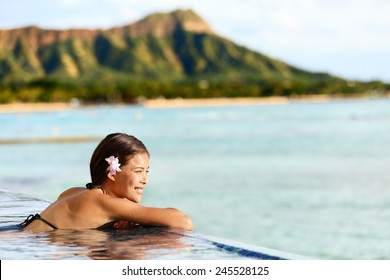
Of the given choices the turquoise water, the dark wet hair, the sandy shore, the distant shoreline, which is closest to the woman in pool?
the dark wet hair

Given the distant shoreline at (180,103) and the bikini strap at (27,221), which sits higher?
the bikini strap at (27,221)

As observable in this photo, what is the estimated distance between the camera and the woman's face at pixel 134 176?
5.04 metres

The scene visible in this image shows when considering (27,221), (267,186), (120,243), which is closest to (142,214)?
(120,243)

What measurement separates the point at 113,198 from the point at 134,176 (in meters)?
0.20

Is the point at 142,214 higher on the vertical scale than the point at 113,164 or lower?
lower

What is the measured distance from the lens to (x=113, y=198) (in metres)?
5.14

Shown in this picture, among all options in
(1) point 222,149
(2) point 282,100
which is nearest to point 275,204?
(1) point 222,149

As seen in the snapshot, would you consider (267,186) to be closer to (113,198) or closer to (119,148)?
(113,198)

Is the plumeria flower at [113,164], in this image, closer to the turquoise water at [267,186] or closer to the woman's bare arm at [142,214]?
the woman's bare arm at [142,214]

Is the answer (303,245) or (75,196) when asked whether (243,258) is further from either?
(303,245)

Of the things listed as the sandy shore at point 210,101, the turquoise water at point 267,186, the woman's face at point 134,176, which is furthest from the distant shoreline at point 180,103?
the woman's face at point 134,176

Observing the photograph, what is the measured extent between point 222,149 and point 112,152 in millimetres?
44691

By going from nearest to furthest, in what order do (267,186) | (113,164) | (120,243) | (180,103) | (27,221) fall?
1. (113,164)
2. (120,243)
3. (27,221)
4. (267,186)
5. (180,103)

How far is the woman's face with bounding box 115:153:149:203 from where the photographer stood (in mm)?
5035
